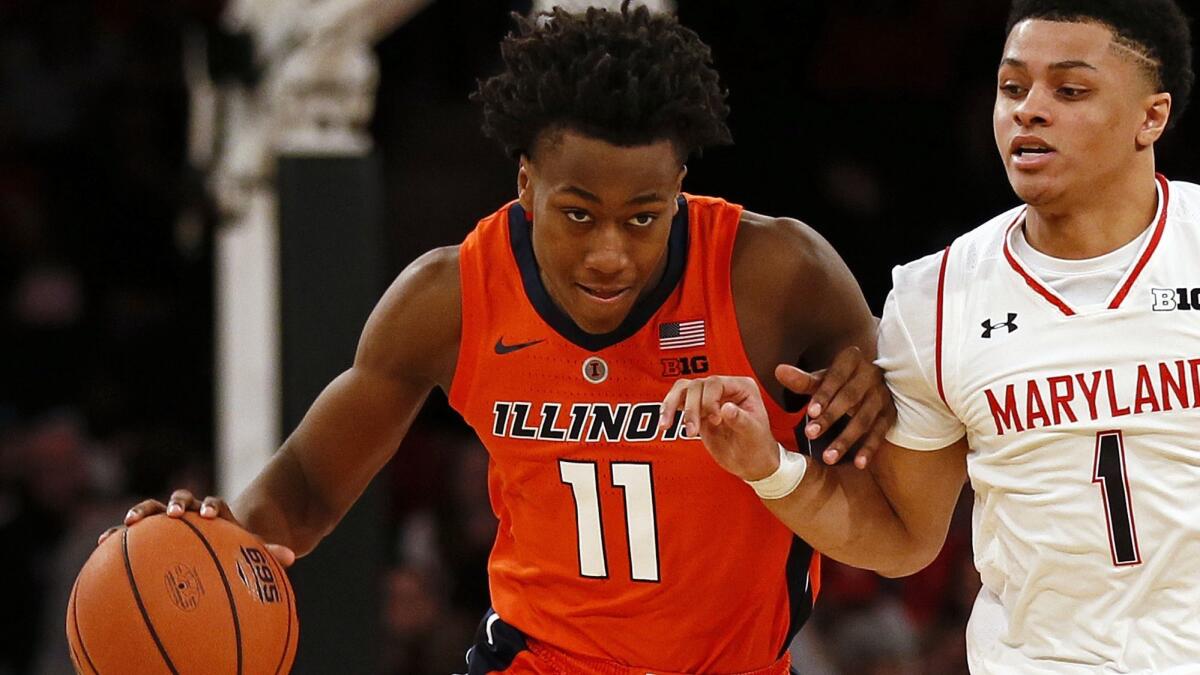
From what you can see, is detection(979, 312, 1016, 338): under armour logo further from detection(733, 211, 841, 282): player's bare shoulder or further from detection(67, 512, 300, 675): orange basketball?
detection(67, 512, 300, 675): orange basketball

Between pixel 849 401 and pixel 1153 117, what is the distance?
2.29ft

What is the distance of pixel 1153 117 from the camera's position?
3.05 m

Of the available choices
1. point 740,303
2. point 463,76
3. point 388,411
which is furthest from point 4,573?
point 740,303

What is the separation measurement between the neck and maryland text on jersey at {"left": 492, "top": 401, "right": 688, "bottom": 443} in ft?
2.57

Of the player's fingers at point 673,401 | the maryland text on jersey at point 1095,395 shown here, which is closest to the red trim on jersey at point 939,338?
the maryland text on jersey at point 1095,395

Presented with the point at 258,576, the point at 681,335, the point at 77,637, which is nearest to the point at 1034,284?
the point at 681,335

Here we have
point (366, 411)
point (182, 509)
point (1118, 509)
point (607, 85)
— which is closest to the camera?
point (1118, 509)

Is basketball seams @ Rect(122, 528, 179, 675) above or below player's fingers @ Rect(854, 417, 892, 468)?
below

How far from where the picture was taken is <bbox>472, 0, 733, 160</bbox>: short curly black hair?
3.29m

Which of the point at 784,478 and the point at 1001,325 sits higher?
the point at 1001,325

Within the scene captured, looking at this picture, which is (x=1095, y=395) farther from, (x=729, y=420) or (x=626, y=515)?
(x=626, y=515)

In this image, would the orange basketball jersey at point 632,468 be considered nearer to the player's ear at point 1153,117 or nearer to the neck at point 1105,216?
the neck at point 1105,216

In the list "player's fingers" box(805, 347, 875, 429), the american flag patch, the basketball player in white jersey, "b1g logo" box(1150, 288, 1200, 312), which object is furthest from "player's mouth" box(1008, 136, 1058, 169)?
the american flag patch

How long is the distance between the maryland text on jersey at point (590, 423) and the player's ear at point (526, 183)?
0.38 meters
